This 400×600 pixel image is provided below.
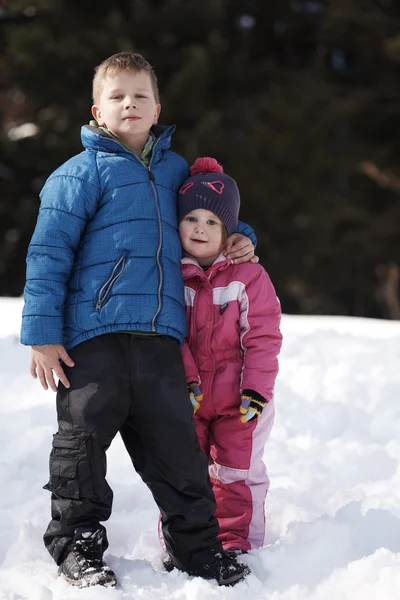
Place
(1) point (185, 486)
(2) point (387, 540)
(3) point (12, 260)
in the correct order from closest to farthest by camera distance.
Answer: (1) point (185, 486), (2) point (387, 540), (3) point (12, 260)

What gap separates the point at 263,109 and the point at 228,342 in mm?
9127

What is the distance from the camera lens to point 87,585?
2234mm

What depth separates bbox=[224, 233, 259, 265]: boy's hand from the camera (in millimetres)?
2570

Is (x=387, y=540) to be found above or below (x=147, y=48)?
below

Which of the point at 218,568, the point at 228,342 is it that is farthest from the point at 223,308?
the point at 218,568

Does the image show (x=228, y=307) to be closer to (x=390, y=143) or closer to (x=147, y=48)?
(x=147, y=48)

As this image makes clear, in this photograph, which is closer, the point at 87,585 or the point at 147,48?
the point at 87,585

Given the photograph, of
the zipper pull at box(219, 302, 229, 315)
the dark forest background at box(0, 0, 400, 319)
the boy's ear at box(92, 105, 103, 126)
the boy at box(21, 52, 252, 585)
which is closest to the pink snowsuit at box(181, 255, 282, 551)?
the zipper pull at box(219, 302, 229, 315)

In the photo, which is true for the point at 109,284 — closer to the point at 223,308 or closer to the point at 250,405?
the point at 223,308

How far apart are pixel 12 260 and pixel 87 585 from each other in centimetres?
980

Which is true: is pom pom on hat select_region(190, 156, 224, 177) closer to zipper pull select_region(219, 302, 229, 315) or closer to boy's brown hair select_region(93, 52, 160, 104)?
boy's brown hair select_region(93, 52, 160, 104)

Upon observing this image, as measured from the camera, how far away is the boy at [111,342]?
7.61 ft

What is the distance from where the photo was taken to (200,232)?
2.54 metres

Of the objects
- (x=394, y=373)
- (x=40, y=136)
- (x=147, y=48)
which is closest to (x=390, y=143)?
(x=147, y=48)
